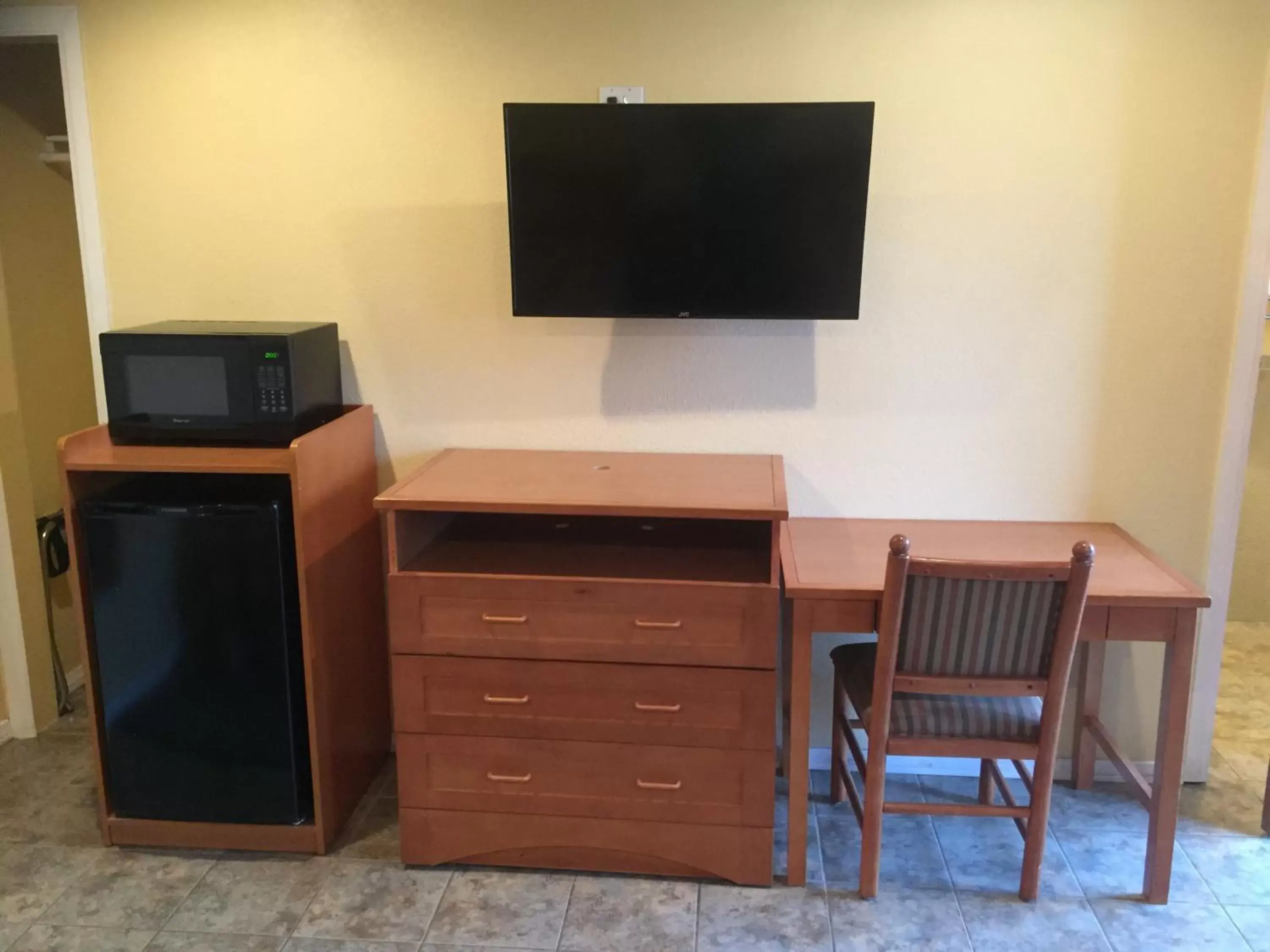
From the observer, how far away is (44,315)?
300 centimetres

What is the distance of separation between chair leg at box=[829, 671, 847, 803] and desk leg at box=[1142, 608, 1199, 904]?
0.69 m

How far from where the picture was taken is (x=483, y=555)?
2.35 m

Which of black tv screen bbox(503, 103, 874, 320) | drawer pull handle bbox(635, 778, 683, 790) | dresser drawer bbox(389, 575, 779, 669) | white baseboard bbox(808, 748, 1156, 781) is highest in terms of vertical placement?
black tv screen bbox(503, 103, 874, 320)

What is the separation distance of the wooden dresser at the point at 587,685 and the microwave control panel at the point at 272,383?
1.16 ft

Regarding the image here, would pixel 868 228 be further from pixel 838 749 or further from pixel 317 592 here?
pixel 317 592

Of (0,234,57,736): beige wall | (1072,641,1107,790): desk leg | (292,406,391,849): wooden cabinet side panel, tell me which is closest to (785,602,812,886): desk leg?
(1072,641,1107,790): desk leg

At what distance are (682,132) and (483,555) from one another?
1.09m

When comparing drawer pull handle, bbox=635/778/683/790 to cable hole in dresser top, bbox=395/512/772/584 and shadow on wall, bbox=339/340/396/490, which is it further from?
shadow on wall, bbox=339/340/396/490

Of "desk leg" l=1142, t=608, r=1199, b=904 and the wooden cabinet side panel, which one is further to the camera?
the wooden cabinet side panel

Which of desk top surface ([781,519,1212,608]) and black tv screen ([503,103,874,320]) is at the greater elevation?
black tv screen ([503,103,874,320])

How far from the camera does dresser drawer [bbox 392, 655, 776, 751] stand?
85.5 inches

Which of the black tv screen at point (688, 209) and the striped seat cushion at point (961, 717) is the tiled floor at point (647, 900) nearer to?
the striped seat cushion at point (961, 717)

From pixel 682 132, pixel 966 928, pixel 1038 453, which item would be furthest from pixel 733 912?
pixel 682 132

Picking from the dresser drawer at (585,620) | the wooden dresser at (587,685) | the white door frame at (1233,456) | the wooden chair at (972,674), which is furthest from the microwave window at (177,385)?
the white door frame at (1233,456)
